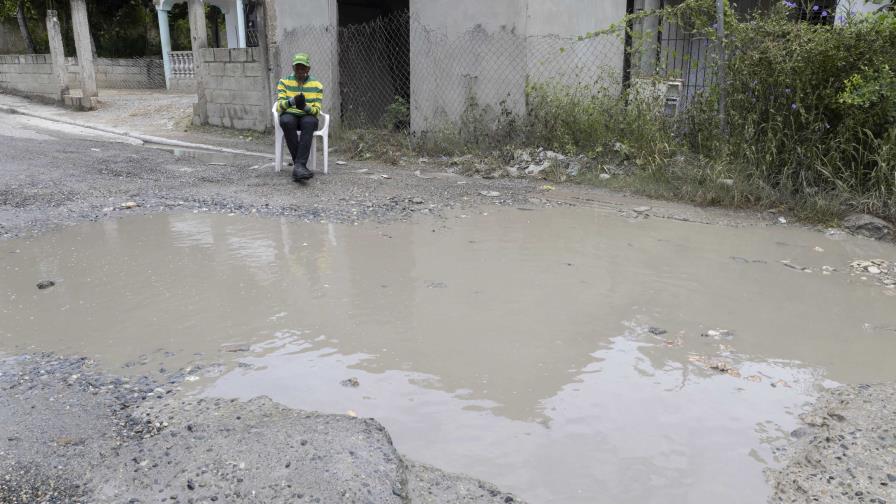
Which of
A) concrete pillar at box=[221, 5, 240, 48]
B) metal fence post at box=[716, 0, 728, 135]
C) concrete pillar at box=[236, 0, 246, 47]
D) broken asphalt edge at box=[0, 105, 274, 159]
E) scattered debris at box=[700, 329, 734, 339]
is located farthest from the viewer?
concrete pillar at box=[221, 5, 240, 48]

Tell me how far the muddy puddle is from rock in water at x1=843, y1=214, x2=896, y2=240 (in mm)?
176

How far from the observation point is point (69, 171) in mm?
6617

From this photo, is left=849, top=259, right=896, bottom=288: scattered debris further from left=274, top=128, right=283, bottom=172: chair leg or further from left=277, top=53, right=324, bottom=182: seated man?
left=274, top=128, right=283, bottom=172: chair leg

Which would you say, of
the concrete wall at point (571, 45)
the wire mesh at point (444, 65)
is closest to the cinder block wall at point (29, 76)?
the wire mesh at point (444, 65)

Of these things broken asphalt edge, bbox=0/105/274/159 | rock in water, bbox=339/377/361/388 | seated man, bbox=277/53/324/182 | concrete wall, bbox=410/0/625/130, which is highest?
concrete wall, bbox=410/0/625/130

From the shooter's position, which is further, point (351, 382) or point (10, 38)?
point (10, 38)

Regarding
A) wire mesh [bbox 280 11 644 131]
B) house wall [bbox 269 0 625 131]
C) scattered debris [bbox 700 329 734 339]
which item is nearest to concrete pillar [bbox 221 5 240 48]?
wire mesh [bbox 280 11 644 131]

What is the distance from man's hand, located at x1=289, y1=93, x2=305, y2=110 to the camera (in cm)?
A: 655

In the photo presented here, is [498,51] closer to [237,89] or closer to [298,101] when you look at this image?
[298,101]

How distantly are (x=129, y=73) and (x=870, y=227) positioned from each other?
68.0 ft

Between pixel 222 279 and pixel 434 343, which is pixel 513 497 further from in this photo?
pixel 222 279

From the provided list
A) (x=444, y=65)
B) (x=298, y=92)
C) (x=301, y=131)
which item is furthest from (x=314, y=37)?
(x=301, y=131)

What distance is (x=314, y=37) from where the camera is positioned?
9109 mm

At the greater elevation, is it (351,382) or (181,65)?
(181,65)
